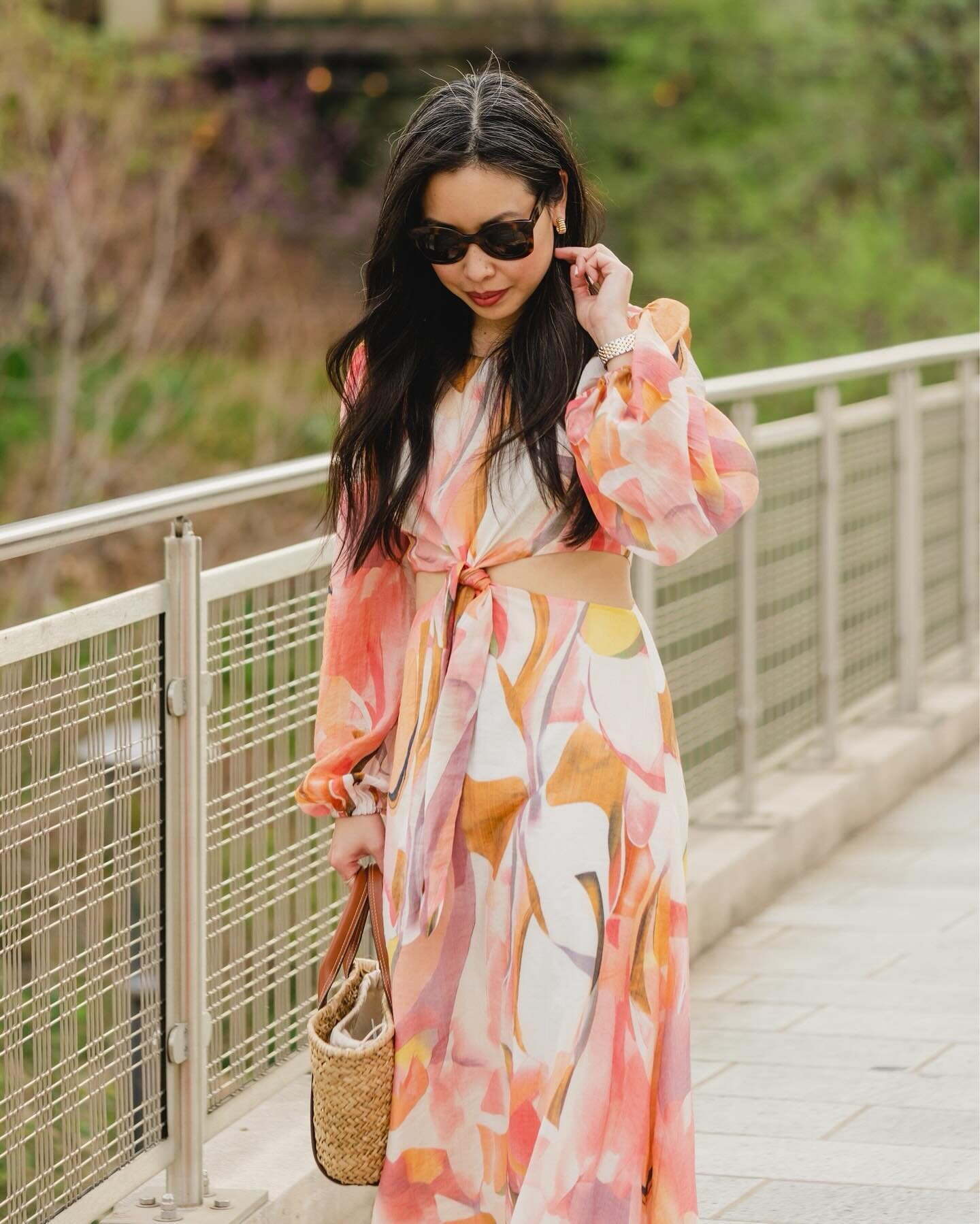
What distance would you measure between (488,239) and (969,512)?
17.5ft

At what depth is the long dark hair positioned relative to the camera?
2.39 meters

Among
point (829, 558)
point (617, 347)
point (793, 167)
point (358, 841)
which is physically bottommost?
point (358, 841)

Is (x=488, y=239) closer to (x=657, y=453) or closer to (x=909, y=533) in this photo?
(x=657, y=453)

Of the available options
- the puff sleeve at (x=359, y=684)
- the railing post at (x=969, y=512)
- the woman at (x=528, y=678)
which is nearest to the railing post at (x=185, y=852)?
the puff sleeve at (x=359, y=684)

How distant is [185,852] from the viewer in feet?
9.91

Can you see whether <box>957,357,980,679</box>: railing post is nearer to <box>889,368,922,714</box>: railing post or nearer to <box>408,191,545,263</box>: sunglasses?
<box>889,368,922,714</box>: railing post

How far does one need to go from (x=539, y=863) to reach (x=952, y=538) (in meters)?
5.26

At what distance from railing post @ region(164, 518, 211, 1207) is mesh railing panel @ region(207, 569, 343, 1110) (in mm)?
96

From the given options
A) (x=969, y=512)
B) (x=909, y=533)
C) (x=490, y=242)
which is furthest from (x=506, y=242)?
(x=969, y=512)

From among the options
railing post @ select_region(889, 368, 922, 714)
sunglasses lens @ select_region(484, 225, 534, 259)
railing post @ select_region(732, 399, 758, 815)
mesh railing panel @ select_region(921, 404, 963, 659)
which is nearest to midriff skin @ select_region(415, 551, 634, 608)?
sunglasses lens @ select_region(484, 225, 534, 259)

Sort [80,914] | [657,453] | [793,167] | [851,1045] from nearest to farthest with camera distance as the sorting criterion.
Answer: [657,453] < [80,914] < [851,1045] < [793,167]

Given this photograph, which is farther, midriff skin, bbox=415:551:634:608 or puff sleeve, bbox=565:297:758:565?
midriff skin, bbox=415:551:634:608

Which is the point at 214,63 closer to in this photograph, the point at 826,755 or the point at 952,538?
the point at 952,538

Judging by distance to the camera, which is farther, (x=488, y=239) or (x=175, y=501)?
(x=175, y=501)
